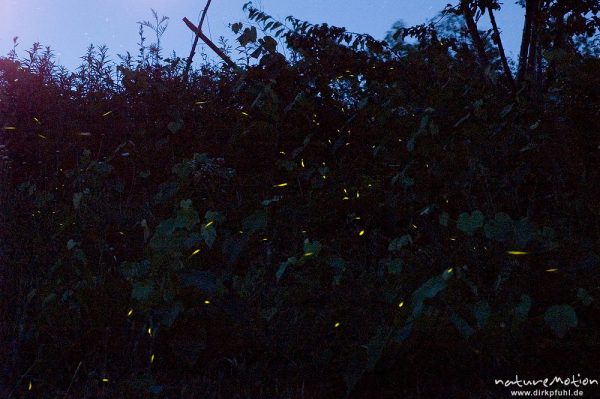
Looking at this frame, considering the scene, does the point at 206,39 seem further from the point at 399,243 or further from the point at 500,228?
the point at 500,228

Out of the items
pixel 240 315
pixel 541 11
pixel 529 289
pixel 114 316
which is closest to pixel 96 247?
pixel 114 316

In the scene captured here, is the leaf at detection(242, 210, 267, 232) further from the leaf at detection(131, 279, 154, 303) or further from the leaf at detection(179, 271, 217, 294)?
the leaf at detection(131, 279, 154, 303)

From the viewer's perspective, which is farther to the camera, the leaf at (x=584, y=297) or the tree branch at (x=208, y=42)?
the tree branch at (x=208, y=42)

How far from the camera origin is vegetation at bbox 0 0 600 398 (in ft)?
9.01

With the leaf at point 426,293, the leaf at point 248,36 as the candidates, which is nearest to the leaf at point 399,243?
the leaf at point 426,293

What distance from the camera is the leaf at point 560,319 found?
2576 mm

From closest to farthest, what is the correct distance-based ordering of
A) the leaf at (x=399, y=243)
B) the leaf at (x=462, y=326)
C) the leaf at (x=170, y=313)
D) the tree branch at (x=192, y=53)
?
the leaf at (x=462, y=326)
the leaf at (x=170, y=313)
the leaf at (x=399, y=243)
the tree branch at (x=192, y=53)

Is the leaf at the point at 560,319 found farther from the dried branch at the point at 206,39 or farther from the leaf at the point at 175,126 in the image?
the dried branch at the point at 206,39

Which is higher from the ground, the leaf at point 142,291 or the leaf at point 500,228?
the leaf at point 142,291

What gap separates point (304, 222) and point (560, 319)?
2094mm

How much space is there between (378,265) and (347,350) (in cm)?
114

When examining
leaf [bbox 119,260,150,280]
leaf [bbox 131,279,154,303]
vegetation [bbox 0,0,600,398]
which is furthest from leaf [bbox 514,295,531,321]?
leaf [bbox 119,260,150,280]

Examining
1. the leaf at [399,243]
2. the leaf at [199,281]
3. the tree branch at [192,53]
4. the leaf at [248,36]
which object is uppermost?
the tree branch at [192,53]

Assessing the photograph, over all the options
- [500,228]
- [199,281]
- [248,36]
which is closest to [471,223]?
[500,228]
